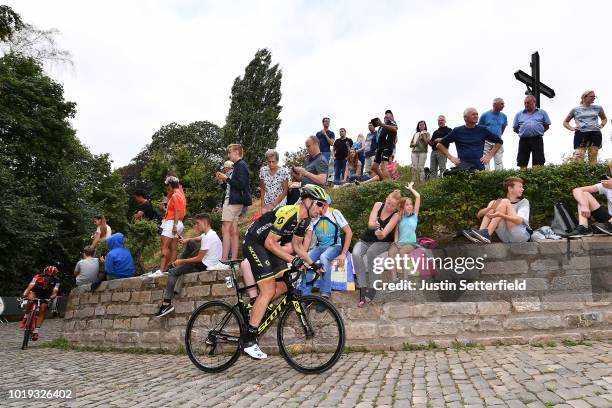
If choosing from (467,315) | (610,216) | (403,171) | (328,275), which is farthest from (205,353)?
(403,171)

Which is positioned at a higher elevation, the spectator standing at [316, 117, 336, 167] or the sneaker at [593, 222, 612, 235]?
the spectator standing at [316, 117, 336, 167]

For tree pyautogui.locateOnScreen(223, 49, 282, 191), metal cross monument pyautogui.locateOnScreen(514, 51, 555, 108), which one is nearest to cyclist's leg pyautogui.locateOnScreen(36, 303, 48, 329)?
metal cross monument pyautogui.locateOnScreen(514, 51, 555, 108)

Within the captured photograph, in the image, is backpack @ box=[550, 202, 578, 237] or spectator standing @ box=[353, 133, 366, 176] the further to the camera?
spectator standing @ box=[353, 133, 366, 176]

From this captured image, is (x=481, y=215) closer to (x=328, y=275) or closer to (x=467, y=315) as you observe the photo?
(x=467, y=315)

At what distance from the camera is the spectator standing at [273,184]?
945cm

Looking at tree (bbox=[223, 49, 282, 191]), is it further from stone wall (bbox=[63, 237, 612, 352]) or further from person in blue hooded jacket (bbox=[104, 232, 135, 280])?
stone wall (bbox=[63, 237, 612, 352])

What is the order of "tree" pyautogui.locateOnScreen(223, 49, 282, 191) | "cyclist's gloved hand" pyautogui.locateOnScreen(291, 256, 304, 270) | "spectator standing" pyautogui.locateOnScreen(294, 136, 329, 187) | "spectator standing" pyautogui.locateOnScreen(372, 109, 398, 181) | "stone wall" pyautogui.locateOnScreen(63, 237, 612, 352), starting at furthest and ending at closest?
"tree" pyautogui.locateOnScreen(223, 49, 282, 191), "spectator standing" pyautogui.locateOnScreen(372, 109, 398, 181), "spectator standing" pyautogui.locateOnScreen(294, 136, 329, 187), "stone wall" pyautogui.locateOnScreen(63, 237, 612, 352), "cyclist's gloved hand" pyautogui.locateOnScreen(291, 256, 304, 270)

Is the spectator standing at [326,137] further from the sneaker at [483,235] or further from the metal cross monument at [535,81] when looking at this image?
the sneaker at [483,235]

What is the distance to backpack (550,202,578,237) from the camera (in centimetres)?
779

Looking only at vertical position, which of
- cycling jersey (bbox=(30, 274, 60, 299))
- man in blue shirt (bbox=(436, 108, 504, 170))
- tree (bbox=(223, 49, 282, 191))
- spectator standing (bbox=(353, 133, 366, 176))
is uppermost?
tree (bbox=(223, 49, 282, 191))

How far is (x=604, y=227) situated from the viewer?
7.44 metres

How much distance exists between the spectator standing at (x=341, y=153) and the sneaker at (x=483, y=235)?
813 centimetres

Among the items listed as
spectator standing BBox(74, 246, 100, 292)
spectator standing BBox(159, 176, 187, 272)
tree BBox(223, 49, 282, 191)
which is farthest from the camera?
tree BBox(223, 49, 282, 191)

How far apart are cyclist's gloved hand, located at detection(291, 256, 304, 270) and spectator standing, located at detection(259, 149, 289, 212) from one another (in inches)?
125
